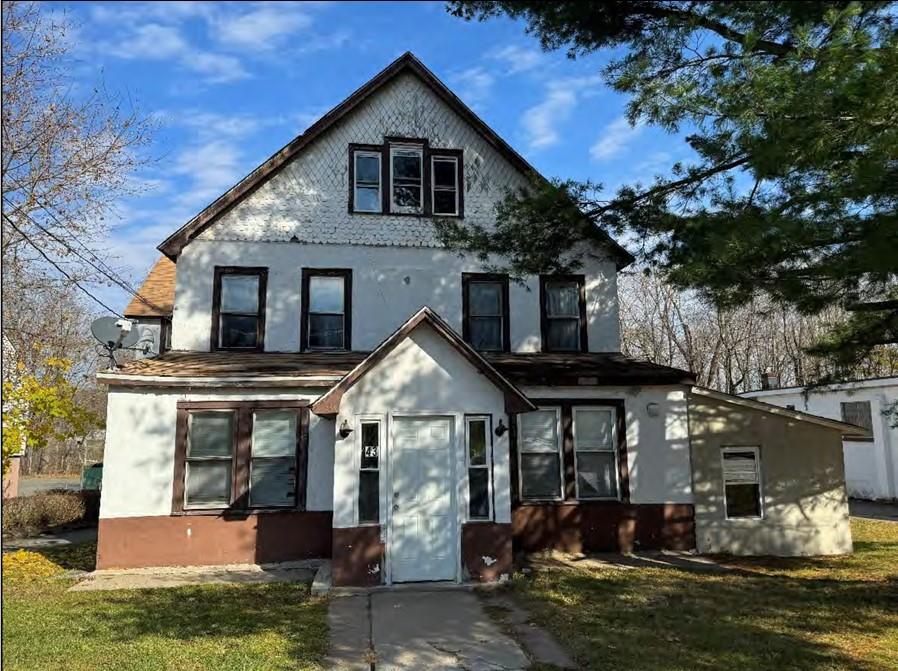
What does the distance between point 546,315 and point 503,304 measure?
0.97 metres

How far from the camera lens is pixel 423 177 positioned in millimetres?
13711

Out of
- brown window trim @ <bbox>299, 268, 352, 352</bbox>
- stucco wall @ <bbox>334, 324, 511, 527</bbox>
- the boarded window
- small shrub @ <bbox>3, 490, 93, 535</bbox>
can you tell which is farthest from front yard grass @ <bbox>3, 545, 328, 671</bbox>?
the boarded window

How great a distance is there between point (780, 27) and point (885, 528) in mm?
13903

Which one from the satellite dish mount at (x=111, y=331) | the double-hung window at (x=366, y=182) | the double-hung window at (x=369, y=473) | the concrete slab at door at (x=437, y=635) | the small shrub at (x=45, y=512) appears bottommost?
the concrete slab at door at (x=437, y=635)

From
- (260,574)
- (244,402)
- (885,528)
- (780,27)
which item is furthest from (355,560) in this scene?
(885,528)

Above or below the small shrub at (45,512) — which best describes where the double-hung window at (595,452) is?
above

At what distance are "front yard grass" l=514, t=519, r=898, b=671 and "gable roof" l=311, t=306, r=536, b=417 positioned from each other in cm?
275

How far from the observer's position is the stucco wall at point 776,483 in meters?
12.0

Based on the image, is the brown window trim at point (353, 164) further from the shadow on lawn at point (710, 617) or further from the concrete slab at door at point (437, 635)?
the shadow on lawn at point (710, 617)

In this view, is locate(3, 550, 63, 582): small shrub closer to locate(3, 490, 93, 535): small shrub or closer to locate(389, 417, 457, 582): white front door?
locate(3, 490, 93, 535): small shrub

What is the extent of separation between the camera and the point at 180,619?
25.5 feet

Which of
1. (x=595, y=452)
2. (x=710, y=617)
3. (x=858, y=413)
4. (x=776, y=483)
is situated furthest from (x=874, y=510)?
(x=710, y=617)

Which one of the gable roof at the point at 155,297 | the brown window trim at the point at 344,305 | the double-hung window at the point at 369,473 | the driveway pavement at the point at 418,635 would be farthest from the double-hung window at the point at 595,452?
the gable roof at the point at 155,297

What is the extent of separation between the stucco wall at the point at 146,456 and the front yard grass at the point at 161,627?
1.55 meters
